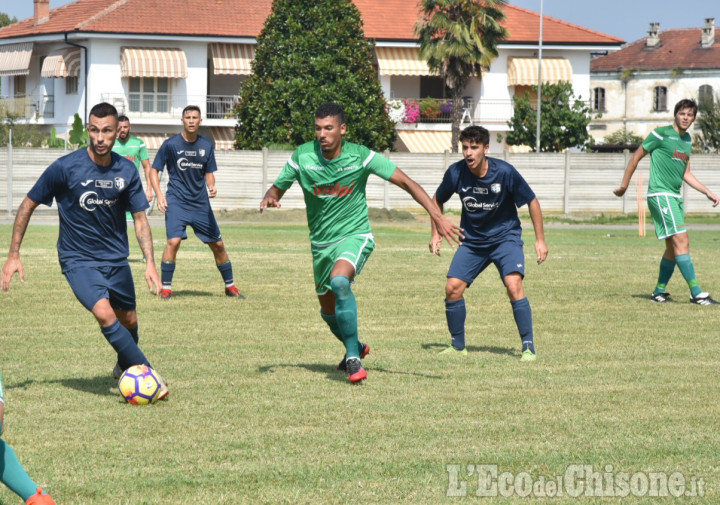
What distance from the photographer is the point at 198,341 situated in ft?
34.9

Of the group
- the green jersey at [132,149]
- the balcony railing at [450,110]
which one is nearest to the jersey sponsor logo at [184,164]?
the green jersey at [132,149]

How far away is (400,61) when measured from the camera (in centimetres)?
5691

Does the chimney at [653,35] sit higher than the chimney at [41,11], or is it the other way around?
the chimney at [653,35]

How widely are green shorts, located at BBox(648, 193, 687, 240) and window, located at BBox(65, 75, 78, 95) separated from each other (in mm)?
45990

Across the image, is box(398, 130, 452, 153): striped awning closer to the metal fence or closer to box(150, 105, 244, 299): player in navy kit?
the metal fence

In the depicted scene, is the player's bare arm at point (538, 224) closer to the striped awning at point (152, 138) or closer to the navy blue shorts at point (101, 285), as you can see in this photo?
the navy blue shorts at point (101, 285)

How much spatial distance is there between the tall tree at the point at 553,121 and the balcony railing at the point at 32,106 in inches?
956

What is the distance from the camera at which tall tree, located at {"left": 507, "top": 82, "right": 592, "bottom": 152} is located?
52969mm

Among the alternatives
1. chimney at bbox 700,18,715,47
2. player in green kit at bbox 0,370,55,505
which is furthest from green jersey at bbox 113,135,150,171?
chimney at bbox 700,18,715,47

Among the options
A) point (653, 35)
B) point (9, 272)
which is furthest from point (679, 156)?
point (653, 35)

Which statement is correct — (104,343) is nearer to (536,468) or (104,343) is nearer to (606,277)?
(536,468)

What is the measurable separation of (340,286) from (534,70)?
51771 millimetres

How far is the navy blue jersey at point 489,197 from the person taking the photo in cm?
998

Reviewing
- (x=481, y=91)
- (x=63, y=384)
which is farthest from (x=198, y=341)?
(x=481, y=91)
